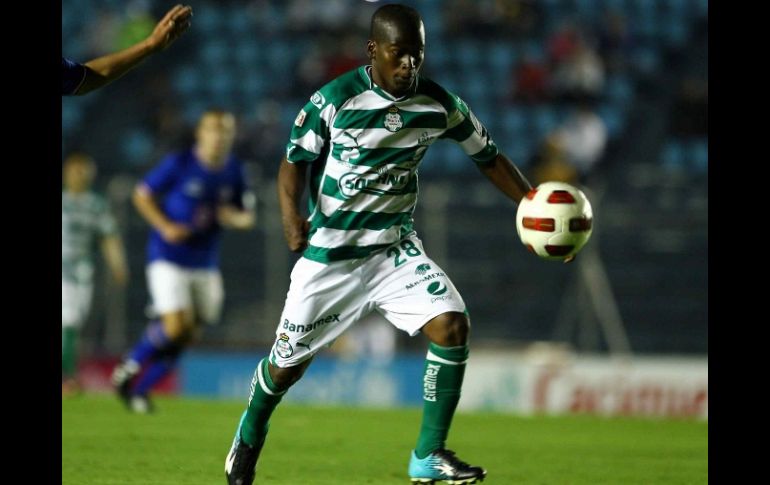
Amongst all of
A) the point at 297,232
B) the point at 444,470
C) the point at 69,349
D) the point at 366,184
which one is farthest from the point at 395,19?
the point at 69,349

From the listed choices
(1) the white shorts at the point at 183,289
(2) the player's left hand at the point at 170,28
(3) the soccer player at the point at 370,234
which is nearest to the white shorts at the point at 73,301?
(1) the white shorts at the point at 183,289

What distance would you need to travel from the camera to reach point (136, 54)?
5.14m

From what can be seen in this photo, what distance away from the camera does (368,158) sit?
590cm

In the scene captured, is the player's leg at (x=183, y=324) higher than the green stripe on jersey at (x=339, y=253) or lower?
lower

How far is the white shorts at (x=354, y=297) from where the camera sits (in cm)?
587

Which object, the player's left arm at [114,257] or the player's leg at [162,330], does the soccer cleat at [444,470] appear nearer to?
the player's leg at [162,330]

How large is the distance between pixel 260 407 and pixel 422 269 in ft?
3.41

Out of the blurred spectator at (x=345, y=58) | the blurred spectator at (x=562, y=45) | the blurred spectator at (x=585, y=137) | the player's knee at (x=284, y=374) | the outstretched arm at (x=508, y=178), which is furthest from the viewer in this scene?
the blurred spectator at (x=562, y=45)

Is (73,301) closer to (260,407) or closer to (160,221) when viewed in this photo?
(160,221)

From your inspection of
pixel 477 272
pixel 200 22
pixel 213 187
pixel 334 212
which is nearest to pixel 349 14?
pixel 200 22

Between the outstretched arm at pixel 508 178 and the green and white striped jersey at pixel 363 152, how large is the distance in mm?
335

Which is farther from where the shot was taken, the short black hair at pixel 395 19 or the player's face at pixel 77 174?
the player's face at pixel 77 174

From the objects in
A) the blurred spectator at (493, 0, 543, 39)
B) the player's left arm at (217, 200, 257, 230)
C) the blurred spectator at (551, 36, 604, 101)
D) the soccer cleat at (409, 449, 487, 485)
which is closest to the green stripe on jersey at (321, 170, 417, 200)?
the soccer cleat at (409, 449, 487, 485)

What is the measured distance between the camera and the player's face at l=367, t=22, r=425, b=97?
225 inches
